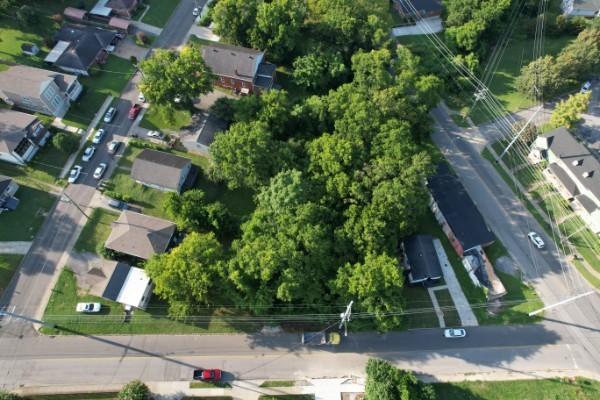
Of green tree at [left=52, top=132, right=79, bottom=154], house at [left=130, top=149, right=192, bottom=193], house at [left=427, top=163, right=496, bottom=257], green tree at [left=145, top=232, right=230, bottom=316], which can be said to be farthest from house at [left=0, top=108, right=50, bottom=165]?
house at [left=427, top=163, right=496, bottom=257]

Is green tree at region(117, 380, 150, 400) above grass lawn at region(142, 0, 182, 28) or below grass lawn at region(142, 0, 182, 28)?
below

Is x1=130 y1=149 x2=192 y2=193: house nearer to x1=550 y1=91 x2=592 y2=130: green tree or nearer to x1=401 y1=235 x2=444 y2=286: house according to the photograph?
x1=401 y1=235 x2=444 y2=286: house

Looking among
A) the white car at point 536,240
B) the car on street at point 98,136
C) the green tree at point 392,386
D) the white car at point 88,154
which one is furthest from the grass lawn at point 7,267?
the white car at point 536,240

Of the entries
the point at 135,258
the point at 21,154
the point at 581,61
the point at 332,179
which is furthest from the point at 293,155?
the point at 581,61

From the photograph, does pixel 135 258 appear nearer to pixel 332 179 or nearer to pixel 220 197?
pixel 220 197

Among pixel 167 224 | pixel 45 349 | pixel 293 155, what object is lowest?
pixel 45 349

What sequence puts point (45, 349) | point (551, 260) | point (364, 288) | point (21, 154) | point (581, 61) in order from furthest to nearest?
point (581, 61) < point (21, 154) < point (551, 260) < point (45, 349) < point (364, 288)

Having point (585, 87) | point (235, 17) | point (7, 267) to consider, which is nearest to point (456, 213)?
point (585, 87)
